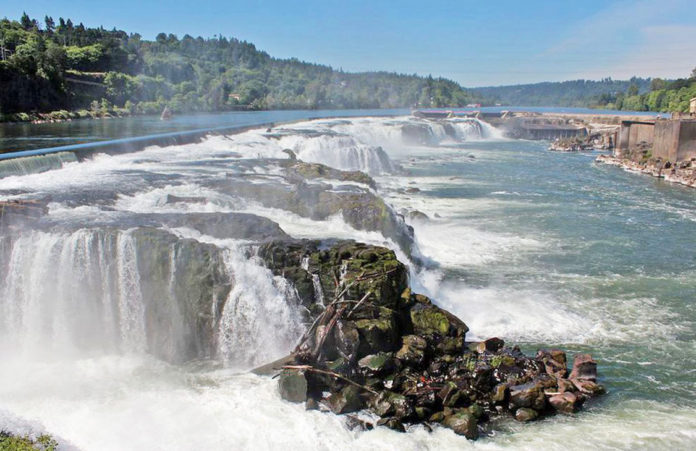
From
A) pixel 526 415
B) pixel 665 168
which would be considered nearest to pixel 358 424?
pixel 526 415

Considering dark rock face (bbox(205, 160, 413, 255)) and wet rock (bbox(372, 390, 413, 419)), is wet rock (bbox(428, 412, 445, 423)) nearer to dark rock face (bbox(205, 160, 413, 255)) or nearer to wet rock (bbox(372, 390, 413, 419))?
wet rock (bbox(372, 390, 413, 419))

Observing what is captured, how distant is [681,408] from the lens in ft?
31.7

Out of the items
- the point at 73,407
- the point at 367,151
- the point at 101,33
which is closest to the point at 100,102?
the point at 367,151

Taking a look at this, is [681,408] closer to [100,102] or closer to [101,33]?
[100,102]

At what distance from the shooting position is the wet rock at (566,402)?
9.52m

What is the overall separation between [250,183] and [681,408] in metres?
15.2

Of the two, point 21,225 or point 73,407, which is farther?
point 21,225

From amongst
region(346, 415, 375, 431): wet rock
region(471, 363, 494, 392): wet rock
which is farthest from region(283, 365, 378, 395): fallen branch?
region(471, 363, 494, 392): wet rock

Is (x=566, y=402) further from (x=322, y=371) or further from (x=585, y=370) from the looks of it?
(x=322, y=371)

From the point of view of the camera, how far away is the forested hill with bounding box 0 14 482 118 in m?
69.3

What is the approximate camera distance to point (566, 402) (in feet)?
31.3

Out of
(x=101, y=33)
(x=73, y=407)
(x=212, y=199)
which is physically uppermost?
(x=101, y=33)

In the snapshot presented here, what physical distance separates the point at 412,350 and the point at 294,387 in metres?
2.44

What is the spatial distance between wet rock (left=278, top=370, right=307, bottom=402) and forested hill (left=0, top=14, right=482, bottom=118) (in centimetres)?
6250
